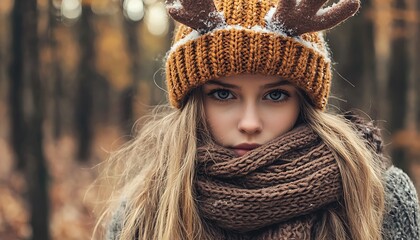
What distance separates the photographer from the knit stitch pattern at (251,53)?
2.32 m

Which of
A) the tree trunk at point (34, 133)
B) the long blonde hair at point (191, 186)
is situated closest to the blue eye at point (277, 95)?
the long blonde hair at point (191, 186)

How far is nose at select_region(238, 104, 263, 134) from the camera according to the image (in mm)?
2336

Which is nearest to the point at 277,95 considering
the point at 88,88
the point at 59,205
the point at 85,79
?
the point at 59,205

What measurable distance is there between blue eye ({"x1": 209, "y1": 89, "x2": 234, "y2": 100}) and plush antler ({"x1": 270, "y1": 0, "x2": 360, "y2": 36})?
330mm

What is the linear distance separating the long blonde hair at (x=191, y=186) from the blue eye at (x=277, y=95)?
11cm

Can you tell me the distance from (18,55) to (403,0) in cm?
714

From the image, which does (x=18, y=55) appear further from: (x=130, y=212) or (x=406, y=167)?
(x=130, y=212)

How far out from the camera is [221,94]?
2.46 metres

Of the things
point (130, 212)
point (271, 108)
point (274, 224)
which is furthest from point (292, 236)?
point (130, 212)

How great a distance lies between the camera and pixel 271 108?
2396 millimetres

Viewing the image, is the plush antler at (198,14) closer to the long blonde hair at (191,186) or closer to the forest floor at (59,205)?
the long blonde hair at (191,186)

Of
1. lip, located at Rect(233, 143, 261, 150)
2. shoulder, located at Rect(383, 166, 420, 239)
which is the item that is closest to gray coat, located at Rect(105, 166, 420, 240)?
shoulder, located at Rect(383, 166, 420, 239)

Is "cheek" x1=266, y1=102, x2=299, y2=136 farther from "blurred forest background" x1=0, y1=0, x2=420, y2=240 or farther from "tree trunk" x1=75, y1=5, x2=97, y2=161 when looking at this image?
"tree trunk" x1=75, y1=5, x2=97, y2=161

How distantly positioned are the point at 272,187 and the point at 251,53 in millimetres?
518
